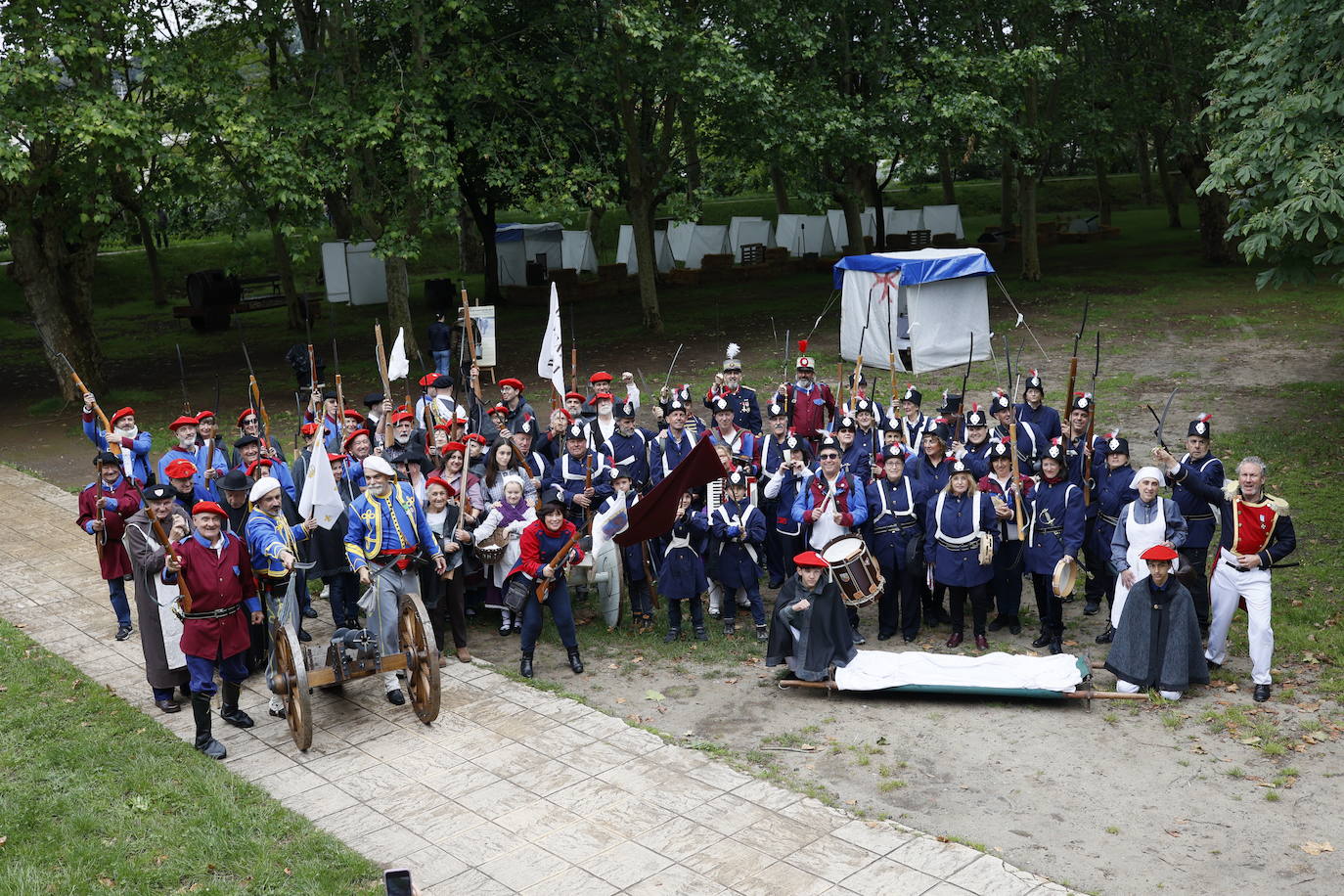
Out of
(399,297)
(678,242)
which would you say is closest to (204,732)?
(399,297)

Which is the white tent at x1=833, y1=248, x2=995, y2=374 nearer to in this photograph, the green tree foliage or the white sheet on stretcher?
the green tree foliage

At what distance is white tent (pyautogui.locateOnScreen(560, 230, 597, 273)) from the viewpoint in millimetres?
34188

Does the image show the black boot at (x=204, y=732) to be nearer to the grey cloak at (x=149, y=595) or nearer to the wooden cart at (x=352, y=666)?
the wooden cart at (x=352, y=666)

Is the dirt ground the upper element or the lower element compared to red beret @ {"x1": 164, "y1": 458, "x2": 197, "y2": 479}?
lower

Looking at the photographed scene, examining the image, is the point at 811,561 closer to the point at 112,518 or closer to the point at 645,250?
A: the point at 112,518

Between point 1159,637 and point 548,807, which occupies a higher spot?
point 1159,637

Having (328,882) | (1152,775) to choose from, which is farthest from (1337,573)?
(328,882)

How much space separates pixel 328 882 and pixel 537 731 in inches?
85.7

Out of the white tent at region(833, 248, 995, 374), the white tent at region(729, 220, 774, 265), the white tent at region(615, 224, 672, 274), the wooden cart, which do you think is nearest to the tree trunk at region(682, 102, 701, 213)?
the white tent at region(833, 248, 995, 374)

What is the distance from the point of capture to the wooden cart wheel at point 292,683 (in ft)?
26.2

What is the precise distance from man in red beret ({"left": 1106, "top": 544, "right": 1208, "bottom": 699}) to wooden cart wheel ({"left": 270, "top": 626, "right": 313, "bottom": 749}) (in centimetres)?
577

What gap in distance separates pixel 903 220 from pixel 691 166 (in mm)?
13844

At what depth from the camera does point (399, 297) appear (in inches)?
917

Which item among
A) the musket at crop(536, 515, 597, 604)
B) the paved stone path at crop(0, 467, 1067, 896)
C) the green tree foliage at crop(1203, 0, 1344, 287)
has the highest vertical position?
the green tree foliage at crop(1203, 0, 1344, 287)
